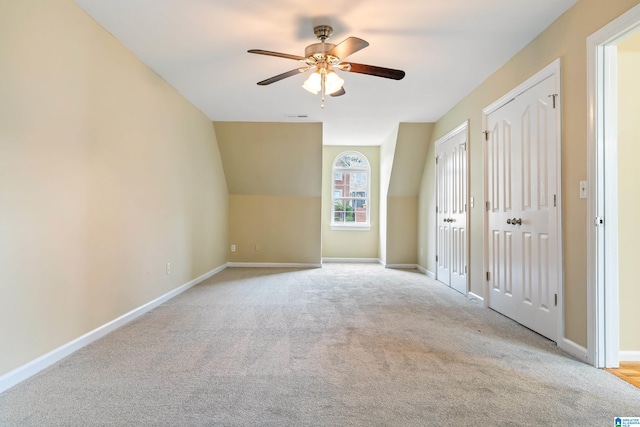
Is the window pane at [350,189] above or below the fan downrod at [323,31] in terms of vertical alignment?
below

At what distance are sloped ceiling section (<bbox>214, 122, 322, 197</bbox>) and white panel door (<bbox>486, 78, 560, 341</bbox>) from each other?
3051 millimetres

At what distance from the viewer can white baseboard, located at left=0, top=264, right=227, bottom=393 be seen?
1907mm

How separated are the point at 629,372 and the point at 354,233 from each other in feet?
18.0

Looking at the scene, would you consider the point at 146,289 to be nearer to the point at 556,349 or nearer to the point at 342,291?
the point at 342,291

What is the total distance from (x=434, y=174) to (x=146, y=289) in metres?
4.34

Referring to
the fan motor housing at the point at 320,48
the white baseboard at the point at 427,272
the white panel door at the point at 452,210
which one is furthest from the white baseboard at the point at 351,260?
the fan motor housing at the point at 320,48

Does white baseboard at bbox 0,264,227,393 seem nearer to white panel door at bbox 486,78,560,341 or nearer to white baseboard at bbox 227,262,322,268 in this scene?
white baseboard at bbox 227,262,322,268

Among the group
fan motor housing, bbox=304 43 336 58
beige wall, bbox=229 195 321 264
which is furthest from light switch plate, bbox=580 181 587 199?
beige wall, bbox=229 195 321 264

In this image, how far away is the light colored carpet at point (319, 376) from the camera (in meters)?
1.63

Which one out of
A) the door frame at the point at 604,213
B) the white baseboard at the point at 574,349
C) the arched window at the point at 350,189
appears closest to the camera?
the door frame at the point at 604,213

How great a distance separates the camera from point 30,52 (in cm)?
203

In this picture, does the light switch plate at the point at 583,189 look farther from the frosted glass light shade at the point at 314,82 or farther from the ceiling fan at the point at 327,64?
the frosted glass light shade at the point at 314,82

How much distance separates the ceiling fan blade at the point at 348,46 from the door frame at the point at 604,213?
1486 millimetres

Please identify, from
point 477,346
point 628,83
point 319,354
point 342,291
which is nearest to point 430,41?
point 628,83
